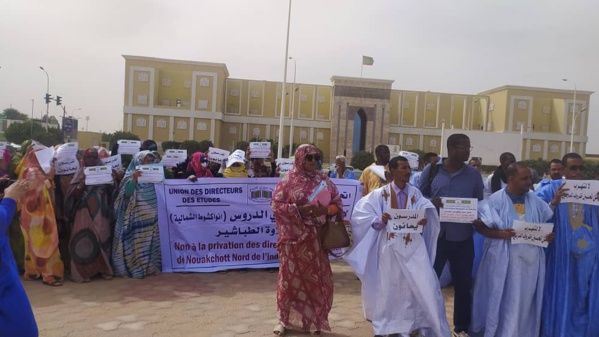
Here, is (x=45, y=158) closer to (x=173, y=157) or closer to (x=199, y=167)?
(x=173, y=157)

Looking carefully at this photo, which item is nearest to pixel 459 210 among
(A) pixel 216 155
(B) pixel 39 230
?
(A) pixel 216 155

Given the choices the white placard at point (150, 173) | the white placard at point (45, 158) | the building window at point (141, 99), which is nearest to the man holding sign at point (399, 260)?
the white placard at point (150, 173)

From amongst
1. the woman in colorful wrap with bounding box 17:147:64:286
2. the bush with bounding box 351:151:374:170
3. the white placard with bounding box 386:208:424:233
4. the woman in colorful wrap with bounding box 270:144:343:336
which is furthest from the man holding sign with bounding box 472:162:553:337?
the bush with bounding box 351:151:374:170

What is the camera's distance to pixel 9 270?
2389 mm

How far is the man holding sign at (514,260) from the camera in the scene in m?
3.73

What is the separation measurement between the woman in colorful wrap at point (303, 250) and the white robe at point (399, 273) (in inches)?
13.6

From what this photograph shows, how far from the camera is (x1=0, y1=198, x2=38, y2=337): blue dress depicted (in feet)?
7.71

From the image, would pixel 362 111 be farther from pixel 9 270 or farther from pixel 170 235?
pixel 9 270

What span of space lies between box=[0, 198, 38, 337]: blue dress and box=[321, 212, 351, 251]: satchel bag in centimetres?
232

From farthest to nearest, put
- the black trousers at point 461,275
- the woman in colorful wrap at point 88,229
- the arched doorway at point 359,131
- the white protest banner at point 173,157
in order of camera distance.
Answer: the arched doorway at point 359,131 → the white protest banner at point 173,157 → the woman in colorful wrap at point 88,229 → the black trousers at point 461,275

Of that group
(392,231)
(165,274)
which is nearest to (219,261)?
(165,274)

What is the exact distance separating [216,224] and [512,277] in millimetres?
3733

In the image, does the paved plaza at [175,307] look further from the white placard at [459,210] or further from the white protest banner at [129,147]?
the white protest banner at [129,147]

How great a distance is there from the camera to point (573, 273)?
3844 millimetres
